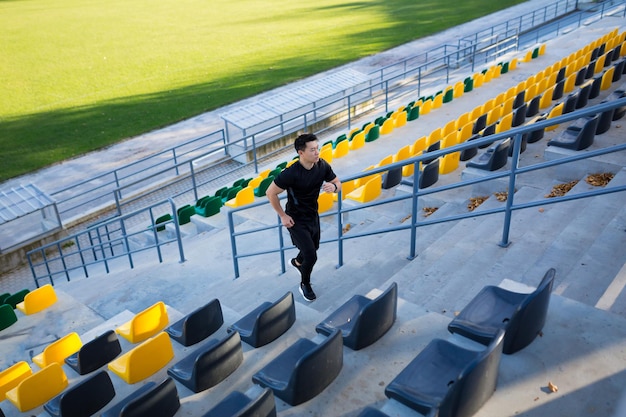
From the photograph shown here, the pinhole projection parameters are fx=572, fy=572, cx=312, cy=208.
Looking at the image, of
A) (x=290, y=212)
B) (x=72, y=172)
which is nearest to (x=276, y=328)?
(x=290, y=212)

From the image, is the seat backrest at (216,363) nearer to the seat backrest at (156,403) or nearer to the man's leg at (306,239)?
the seat backrest at (156,403)

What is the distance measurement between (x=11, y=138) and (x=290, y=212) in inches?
628

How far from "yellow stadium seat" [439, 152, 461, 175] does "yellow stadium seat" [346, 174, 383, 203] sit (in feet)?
3.53

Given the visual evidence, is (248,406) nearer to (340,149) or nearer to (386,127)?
(340,149)

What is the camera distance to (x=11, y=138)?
17.9 metres

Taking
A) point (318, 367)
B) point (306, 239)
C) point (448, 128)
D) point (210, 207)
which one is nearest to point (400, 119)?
point (448, 128)

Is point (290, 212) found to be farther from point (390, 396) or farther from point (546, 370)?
point (546, 370)

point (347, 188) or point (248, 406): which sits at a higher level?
point (248, 406)

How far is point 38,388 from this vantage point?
16.4 ft

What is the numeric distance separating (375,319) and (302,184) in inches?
51.6

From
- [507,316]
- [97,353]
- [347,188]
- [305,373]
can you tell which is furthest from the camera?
[347,188]

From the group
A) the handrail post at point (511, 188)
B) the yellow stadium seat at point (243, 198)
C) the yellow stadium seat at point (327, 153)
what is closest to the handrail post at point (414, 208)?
the handrail post at point (511, 188)

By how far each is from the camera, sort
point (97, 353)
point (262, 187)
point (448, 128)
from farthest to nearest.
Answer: point (448, 128) < point (262, 187) < point (97, 353)

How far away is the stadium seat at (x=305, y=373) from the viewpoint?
11.9 ft
